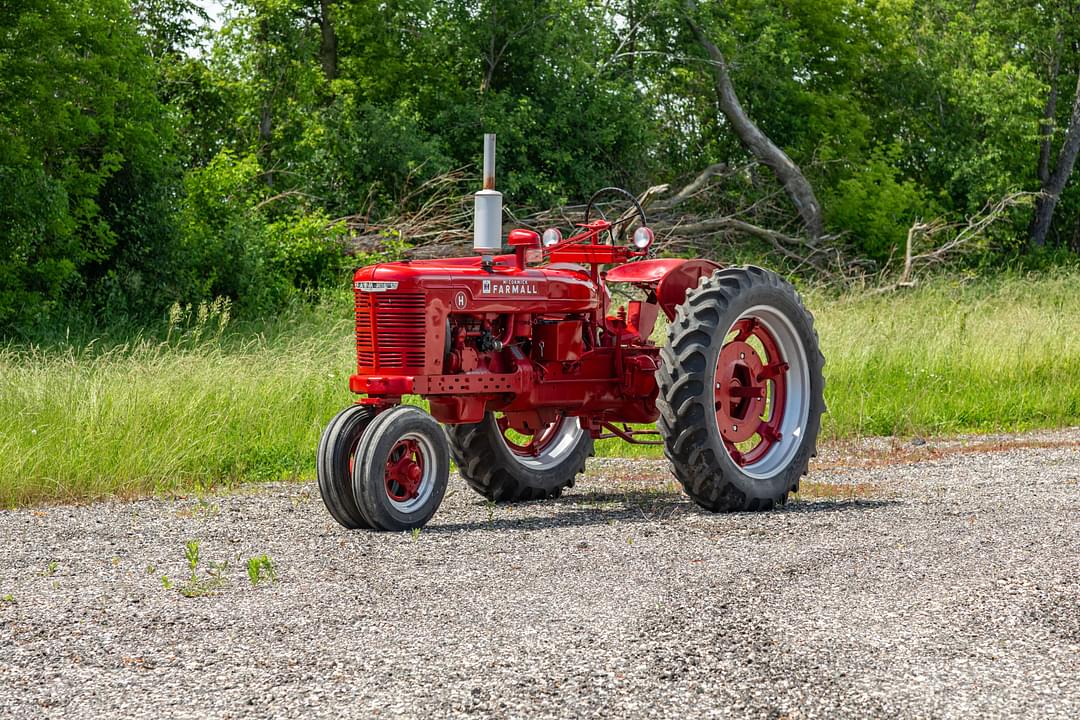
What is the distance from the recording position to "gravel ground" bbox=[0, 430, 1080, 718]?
4.27 metres

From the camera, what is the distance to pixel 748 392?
27.5 ft

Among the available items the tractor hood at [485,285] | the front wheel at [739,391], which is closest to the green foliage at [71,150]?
the tractor hood at [485,285]

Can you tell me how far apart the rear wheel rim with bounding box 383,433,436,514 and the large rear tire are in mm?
1134

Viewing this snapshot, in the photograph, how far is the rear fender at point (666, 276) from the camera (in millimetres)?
8539

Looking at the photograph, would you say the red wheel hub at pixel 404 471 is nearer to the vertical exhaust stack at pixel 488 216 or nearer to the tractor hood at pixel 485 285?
the tractor hood at pixel 485 285

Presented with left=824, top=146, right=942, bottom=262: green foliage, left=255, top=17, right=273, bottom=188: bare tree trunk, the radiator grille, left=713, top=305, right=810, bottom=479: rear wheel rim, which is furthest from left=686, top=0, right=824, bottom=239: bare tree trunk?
the radiator grille

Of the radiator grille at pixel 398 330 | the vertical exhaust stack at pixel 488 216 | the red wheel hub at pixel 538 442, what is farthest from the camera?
the red wheel hub at pixel 538 442

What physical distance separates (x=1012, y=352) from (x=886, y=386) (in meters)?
2.12

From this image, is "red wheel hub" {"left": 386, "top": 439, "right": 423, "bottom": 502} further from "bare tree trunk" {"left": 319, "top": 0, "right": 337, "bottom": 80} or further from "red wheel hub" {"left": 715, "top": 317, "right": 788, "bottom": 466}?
"bare tree trunk" {"left": 319, "top": 0, "right": 337, "bottom": 80}

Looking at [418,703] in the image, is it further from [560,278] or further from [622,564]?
[560,278]

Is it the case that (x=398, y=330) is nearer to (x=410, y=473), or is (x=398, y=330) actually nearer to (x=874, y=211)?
(x=410, y=473)

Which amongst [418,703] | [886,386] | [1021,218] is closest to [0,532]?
[418,703]

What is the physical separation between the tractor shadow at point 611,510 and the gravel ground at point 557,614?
1.9 inches

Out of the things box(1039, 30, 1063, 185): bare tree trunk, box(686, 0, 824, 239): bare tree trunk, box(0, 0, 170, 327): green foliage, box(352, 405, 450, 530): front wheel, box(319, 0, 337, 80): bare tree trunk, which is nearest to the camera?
box(352, 405, 450, 530): front wheel
